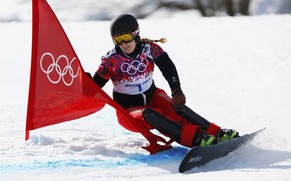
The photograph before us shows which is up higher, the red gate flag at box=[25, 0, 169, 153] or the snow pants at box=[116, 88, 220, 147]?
the red gate flag at box=[25, 0, 169, 153]

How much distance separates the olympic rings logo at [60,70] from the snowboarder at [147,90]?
31 cm

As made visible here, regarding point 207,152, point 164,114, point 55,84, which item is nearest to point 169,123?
point 164,114

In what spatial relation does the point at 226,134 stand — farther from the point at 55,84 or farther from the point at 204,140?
the point at 55,84

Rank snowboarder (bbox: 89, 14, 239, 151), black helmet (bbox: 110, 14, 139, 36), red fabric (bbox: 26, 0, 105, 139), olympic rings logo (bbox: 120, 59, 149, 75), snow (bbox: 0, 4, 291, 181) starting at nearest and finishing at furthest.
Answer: snow (bbox: 0, 4, 291, 181) < red fabric (bbox: 26, 0, 105, 139) < snowboarder (bbox: 89, 14, 239, 151) < black helmet (bbox: 110, 14, 139, 36) < olympic rings logo (bbox: 120, 59, 149, 75)

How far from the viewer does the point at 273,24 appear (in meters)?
10.7

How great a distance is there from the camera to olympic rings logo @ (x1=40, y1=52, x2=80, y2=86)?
15.2ft

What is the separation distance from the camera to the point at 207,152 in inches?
172

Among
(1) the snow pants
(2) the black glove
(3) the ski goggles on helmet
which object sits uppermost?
(3) the ski goggles on helmet

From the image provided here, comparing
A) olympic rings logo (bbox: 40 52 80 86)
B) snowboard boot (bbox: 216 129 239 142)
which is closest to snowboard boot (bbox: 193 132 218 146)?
snowboard boot (bbox: 216 129 239 142)

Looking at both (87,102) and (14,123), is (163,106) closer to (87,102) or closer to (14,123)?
(87,102)

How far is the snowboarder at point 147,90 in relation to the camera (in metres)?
4.66

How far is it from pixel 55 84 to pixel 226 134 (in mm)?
1334

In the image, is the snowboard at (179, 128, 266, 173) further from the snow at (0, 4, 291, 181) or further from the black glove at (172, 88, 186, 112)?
the black glove at (172, 88, 186, 112)

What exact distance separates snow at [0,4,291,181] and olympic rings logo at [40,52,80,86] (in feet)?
1.79
